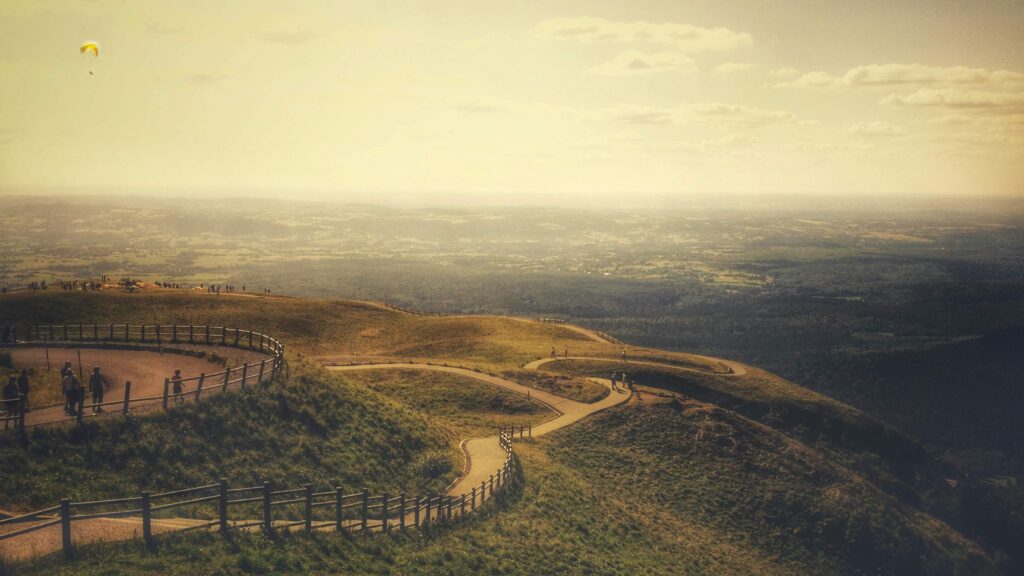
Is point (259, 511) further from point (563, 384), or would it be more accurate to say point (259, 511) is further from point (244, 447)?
point (563, 384)

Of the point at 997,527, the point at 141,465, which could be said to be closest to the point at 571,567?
the point at 141,465

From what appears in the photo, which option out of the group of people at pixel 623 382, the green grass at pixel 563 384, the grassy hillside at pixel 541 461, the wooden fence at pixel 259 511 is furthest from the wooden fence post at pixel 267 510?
the group of people at pixel 623 382

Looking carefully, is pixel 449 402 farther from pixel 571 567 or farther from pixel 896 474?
pixel 896 474

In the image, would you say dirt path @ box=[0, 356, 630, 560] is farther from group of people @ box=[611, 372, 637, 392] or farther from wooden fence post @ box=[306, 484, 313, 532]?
wooden fence post @ box=[306, 484, 313, 532]

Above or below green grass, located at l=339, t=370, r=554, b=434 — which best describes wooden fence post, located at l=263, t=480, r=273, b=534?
above

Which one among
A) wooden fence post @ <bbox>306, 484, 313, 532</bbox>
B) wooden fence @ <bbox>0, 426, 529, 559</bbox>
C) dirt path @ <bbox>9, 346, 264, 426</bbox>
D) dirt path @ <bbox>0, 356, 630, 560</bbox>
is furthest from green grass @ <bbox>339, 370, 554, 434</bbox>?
wooden fence post @ <bbox>306, 484, 313, 532</bbox>

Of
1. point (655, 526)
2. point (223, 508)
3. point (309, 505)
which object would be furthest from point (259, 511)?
point (655, 526)
